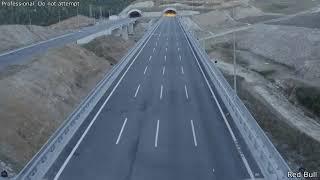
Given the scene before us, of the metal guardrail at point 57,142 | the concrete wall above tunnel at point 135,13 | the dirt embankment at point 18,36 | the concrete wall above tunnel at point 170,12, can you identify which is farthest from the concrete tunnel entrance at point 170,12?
the metal guardrail at point 57,142

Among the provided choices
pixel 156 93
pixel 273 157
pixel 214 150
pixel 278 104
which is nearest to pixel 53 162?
pixel 214 150

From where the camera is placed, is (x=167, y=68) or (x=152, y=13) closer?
(x=167, y=68)

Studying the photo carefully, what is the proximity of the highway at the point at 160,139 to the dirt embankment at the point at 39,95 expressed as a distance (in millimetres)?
3182

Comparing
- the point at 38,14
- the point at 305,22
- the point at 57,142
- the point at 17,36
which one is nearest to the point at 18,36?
the point at 17,36

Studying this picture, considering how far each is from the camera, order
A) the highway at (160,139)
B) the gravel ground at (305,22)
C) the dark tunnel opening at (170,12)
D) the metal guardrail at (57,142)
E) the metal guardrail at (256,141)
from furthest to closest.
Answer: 1. the dark tunnel opening at (170,12)
2. the gravel ground at (305,22)
3. the highway at (160,139)
4. the metal guardrail at (57,142)
5. the metal guardrail at (256,141)

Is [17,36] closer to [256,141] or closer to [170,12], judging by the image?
[256,141]

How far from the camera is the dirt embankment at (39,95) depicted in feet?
94.2

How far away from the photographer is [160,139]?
93.0ft

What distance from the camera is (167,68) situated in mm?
57156

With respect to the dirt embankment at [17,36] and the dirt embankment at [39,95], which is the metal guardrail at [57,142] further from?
the dirt embankment at [17,36]

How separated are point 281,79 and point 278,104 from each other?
12113 mm

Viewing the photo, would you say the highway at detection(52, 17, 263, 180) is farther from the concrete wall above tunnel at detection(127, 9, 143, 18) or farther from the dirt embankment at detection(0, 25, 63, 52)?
the concrete wall above tunnel at detection(127, 9, 143, 18)

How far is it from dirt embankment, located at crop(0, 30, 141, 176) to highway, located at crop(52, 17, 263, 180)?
318 cm

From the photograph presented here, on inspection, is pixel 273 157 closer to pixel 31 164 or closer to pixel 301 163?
pixel 301 163
